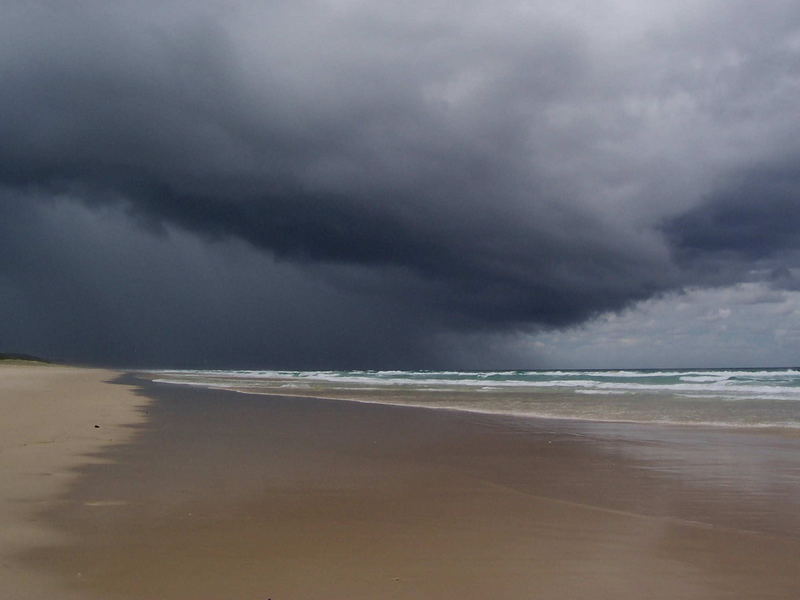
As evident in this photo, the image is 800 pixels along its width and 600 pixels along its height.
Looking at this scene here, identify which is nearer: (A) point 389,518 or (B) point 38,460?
(A) point 389,518

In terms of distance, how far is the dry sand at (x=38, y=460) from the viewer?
4258mm

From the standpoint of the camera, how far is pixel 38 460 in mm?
8758

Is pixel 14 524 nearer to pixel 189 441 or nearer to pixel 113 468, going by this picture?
pixel 113 468

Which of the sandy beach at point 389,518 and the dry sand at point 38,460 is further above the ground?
the dry sand at point 38,460

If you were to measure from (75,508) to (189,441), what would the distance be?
5339mm

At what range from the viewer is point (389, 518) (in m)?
5.99

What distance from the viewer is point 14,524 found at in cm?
549

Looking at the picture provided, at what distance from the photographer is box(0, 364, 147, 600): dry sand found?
4.26 metres

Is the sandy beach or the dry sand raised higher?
the dry sand

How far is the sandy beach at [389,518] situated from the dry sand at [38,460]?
4cm

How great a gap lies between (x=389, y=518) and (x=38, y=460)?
228 inches


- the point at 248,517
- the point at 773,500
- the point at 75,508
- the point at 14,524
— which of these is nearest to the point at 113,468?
the point at 75,508

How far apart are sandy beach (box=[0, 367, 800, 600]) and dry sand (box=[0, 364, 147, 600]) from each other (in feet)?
0.12

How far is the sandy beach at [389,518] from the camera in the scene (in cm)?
425
